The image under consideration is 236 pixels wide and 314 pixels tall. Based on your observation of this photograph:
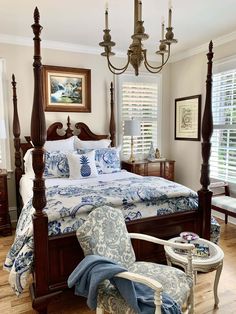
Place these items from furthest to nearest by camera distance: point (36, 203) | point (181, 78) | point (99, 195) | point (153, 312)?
point (181, 78)
point (99, 195)
point (36, 203)
point (153, 312)

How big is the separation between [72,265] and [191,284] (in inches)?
36.1

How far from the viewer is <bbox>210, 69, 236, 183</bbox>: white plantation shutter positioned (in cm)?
376

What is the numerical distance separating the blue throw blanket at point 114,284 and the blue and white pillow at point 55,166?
200 cm

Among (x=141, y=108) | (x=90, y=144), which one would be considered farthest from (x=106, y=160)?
(x=141, y=108)

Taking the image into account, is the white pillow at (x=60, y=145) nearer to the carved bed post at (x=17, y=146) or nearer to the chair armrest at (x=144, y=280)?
the carved bed post at (x=17, y=146)

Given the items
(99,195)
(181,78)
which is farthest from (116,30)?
(99,195)

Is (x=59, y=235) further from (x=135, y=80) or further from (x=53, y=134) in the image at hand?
(x=135, y=80)

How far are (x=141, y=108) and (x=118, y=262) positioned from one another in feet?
11.1

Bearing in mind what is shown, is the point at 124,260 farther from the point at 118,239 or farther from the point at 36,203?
the point at 36,203

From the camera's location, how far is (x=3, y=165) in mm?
3861

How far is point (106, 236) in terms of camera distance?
5.79 ft

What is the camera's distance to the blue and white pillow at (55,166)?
3393mm

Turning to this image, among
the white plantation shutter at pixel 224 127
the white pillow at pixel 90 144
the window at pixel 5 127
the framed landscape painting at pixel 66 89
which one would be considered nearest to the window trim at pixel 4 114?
the window at pixel 5 127

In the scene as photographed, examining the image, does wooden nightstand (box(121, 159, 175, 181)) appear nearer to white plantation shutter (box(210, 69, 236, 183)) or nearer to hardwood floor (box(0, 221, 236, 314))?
white plantation shutter (box(210, 69, 236, 183))
